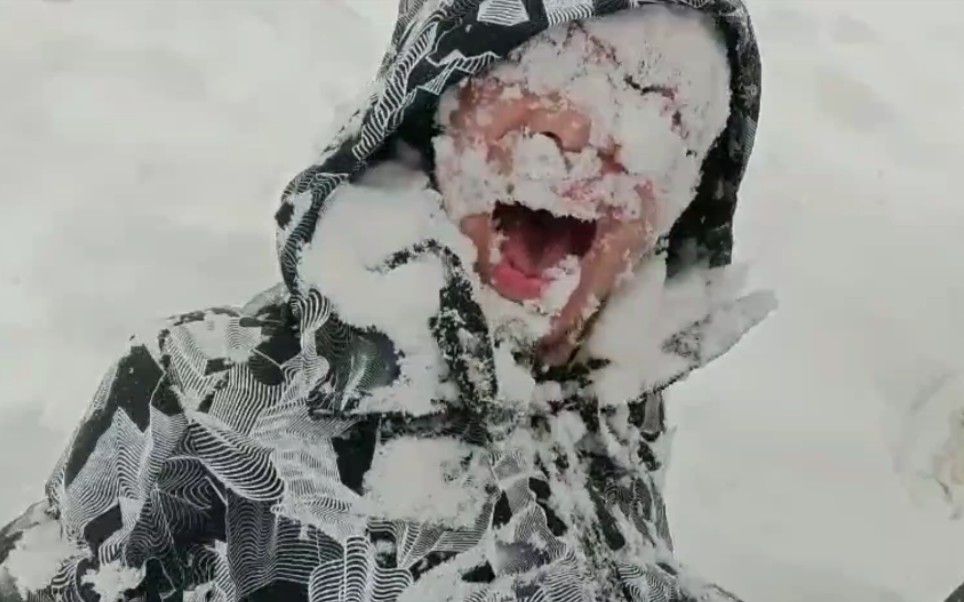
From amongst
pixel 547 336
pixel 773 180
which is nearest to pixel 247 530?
pixel 547 336

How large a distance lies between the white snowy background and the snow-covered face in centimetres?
53

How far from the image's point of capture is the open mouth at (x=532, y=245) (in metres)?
0.67

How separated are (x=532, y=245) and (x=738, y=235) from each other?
98 cm

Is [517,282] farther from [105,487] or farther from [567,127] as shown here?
[105,487]

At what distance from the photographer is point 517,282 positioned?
0.67 metres

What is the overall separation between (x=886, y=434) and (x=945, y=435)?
6 cm

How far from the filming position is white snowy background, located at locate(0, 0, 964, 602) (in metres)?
1.28

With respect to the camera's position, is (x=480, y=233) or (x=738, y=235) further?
(x=738, y=235)

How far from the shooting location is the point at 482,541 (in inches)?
28.2

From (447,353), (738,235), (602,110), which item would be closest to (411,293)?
(447,353)

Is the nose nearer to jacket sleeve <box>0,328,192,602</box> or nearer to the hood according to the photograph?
the hood

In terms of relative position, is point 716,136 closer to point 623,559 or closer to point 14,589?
point 623,559

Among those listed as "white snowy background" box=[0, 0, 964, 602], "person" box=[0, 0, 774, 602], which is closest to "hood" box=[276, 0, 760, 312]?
"person" box=[0, 0, 774, 602]

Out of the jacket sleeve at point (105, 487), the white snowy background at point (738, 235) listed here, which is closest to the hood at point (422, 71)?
the jacket sleeve at point (105, 487)
